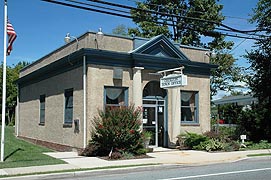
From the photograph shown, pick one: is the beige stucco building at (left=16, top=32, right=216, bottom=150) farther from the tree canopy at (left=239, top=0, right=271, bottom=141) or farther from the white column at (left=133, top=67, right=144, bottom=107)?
the tree canopy at (left=239, top=0, right=271, bottom=141)

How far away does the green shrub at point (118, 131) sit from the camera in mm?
15250

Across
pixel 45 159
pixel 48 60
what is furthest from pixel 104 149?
pixel 48 60

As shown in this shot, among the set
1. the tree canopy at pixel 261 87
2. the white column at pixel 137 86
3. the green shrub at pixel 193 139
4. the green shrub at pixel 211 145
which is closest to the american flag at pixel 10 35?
the white column at pixel 137 86

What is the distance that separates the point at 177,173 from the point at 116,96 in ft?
22.1

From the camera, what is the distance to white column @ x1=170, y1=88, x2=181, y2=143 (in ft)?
62.6

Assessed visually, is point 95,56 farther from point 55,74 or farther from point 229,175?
point 229,175

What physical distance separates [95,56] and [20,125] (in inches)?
511

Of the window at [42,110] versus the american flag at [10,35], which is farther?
the window at [42,110]

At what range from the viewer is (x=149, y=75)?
61.5ft

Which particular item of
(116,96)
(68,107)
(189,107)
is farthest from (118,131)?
(189,107)

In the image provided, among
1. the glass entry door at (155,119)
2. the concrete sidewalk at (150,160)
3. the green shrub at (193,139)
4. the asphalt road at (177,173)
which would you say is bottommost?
the asphalt road at (177,173)

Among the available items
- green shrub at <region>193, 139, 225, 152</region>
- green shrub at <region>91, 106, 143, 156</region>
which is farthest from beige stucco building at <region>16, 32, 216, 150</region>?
green shrub at <region>193, 139, 225, 152</region>

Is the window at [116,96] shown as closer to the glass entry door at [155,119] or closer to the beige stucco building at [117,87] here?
the beige stucco building at [117,87]

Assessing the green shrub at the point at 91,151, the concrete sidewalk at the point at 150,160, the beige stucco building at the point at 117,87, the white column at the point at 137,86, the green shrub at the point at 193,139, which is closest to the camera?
the concrete sidewalk at the point at 150,160
